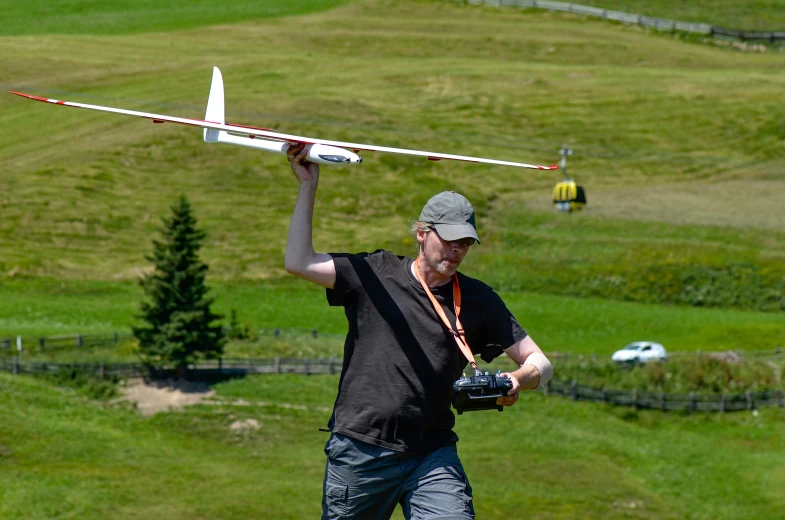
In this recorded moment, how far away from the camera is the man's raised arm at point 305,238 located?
673 cm

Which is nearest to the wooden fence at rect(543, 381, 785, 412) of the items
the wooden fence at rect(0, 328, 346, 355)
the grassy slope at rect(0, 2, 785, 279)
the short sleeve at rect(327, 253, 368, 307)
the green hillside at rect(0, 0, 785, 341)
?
the green hillside at rect(0, 0, 785, 341)

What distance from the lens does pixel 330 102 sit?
73875 mm

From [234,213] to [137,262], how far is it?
9074 millimetres

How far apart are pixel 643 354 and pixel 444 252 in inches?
1485

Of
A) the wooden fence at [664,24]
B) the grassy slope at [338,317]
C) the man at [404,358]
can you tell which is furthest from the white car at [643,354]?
the wooden fence at [664,24]

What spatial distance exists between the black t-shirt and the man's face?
195 mm

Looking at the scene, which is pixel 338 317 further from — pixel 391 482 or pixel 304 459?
pixel 391 482

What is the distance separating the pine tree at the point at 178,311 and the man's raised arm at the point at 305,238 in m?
33.3

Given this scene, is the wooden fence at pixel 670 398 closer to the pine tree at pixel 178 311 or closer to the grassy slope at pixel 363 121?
the pine tree at pixel 178 311

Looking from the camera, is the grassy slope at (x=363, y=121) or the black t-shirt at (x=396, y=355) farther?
the grassy slope at (x=363, y=121)

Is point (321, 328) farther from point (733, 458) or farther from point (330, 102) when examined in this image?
point (330, 102)

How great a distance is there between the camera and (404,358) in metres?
6.79

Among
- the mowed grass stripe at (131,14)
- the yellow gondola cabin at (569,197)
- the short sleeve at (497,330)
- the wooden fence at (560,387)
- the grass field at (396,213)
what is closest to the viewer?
the short sleeve at (497,330)

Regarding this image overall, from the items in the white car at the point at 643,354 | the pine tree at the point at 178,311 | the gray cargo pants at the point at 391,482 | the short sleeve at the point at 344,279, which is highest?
the short sleeve at the point at 344,279
